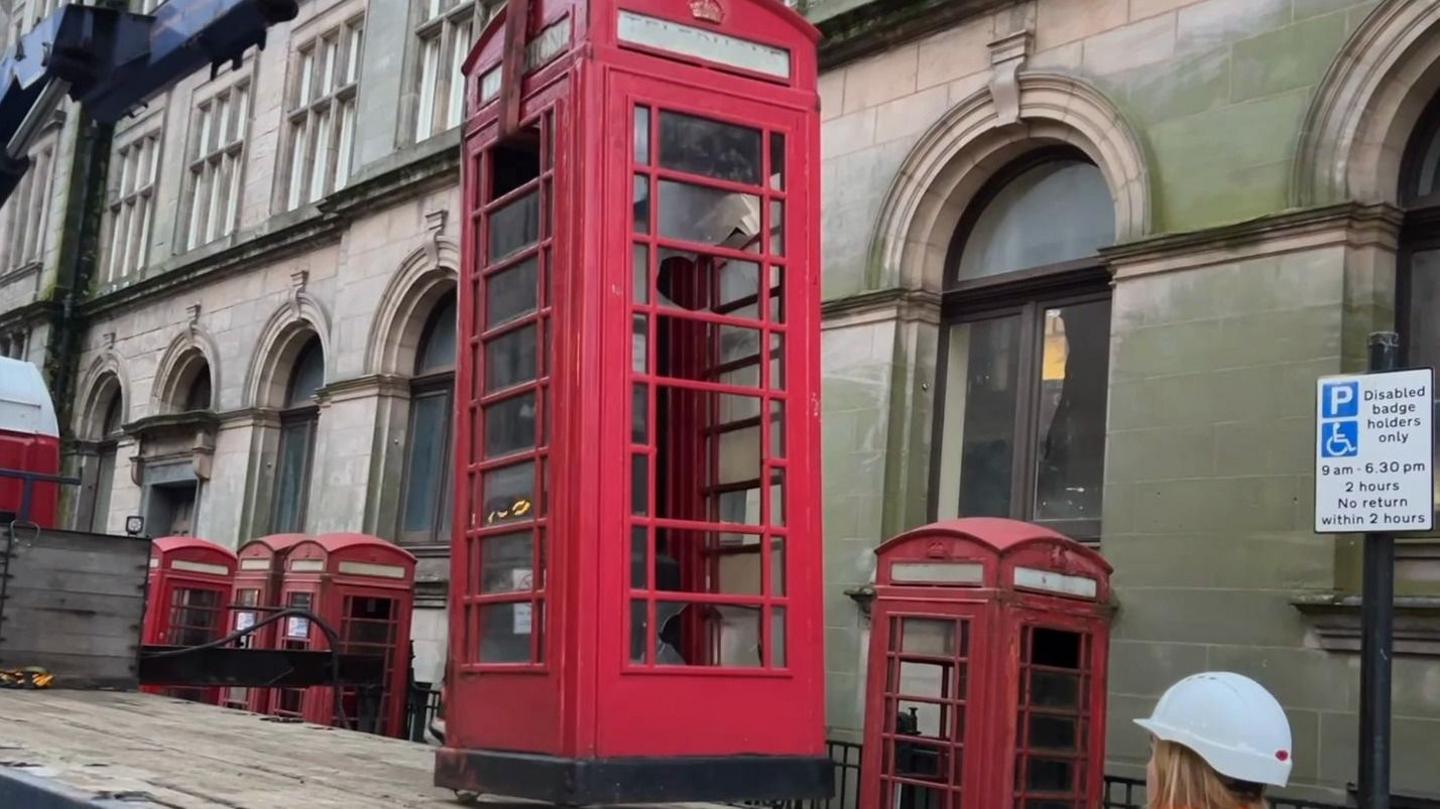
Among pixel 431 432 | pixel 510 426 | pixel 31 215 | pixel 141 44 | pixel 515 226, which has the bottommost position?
pixel 510 426

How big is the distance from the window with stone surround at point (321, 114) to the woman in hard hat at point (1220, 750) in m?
16.5

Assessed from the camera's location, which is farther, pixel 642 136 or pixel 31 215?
pixel 31 215

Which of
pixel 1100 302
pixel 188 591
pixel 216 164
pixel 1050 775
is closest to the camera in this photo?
pixel 1050 775

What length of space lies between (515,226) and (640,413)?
0.88 m

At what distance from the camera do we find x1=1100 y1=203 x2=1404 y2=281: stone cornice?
26.3 feet

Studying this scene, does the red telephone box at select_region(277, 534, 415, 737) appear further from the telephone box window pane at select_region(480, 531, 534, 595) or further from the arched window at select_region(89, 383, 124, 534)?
the arched window at select_region(89, 383, 124, 534)

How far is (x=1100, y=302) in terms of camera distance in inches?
390

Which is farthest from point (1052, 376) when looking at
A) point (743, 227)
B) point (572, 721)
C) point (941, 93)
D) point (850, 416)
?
point (572, 721)

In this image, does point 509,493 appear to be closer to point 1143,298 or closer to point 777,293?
point 777,293

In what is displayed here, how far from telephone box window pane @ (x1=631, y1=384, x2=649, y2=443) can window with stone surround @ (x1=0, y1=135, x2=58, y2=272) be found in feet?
78.1

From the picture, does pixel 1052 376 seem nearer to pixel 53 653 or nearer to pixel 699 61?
pixel 699 61

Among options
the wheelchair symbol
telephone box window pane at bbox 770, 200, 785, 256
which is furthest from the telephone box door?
telephone box window pane at bbox 770, 200, 785, 256

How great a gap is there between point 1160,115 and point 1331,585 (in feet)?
10.1

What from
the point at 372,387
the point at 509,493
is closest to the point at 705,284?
the point at 509,493
